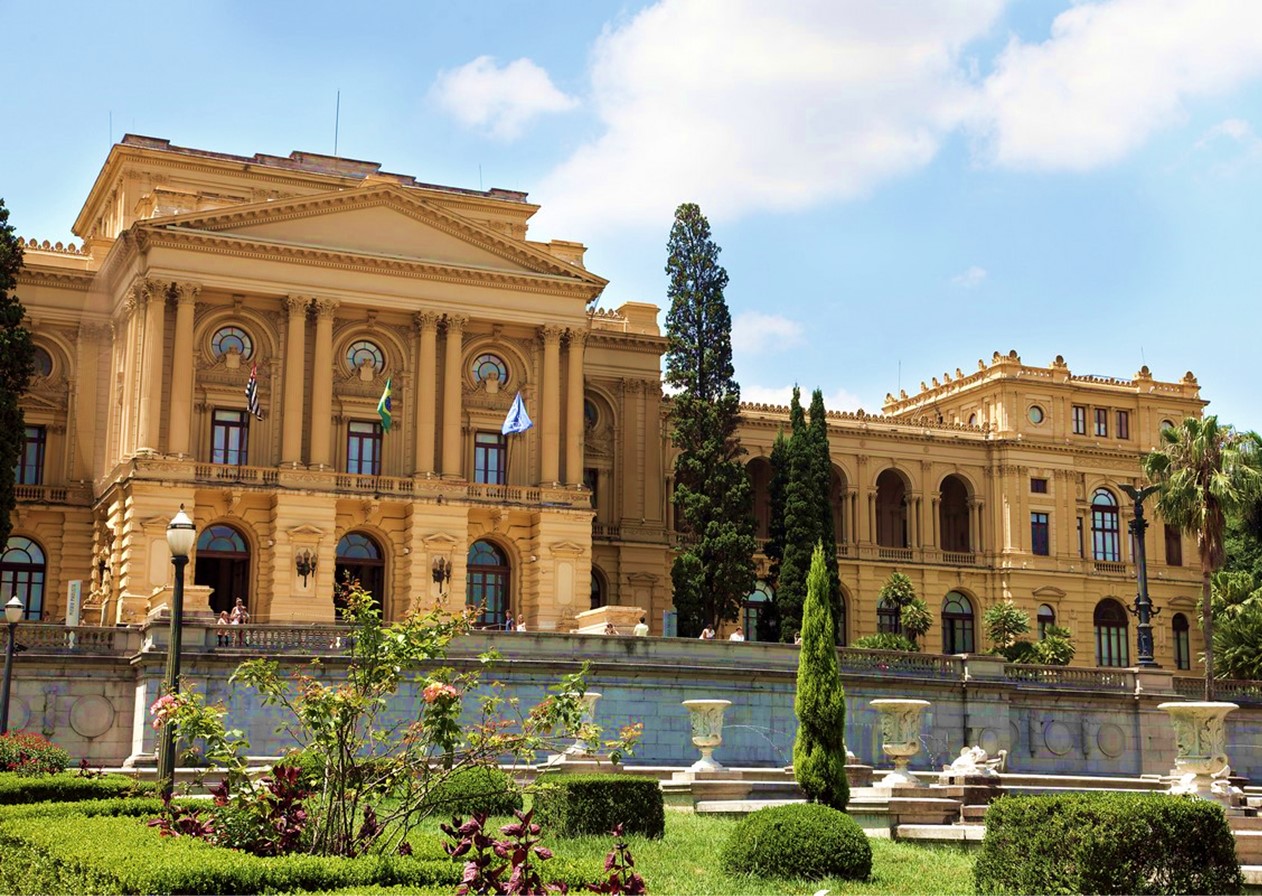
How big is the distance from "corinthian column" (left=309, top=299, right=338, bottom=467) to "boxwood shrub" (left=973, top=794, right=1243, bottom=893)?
121 feet

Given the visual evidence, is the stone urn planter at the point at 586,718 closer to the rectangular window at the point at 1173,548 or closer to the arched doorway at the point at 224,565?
the arched doorway at the point at 224,565

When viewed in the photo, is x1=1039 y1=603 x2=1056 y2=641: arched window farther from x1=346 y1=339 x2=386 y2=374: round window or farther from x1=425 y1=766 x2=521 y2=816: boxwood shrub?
x1=425 y1=766 x2=521 y2=816: boxwood shrub

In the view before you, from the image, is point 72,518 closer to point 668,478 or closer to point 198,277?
point 198,277

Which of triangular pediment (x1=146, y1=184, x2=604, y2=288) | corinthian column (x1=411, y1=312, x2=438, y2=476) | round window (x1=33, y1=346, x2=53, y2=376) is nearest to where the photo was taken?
triangular pediment (x1=146, y1=184, x2=604, y2=288)

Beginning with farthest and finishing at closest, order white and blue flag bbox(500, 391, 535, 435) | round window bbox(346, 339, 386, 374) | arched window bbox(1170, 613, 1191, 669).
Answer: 1. arched window bbox(1170, 613, 1191, 669)
2. round window bbox(346, 339, 386, 374)
3. white and blue flag bbox(500, 391, 535, 435)

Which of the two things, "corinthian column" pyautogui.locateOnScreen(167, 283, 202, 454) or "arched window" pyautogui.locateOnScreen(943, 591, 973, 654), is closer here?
"corinthian column" pyautogui.locateOnScreen(167, 283, 202, 454)

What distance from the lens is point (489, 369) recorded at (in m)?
56.9

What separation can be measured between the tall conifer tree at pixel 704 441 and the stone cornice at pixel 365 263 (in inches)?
193

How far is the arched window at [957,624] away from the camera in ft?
235

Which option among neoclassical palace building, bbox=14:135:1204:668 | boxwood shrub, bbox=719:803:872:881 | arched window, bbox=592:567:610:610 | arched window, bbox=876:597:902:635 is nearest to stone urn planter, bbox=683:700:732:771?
boxwood shrub, bbox=719:803:872:881

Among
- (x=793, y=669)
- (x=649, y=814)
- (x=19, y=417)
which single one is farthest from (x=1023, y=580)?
(x=649, y=814)

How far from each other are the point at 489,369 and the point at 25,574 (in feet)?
54.3

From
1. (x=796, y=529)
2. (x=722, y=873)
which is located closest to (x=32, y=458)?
(x=796, y=529)

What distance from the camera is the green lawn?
19422 mm
